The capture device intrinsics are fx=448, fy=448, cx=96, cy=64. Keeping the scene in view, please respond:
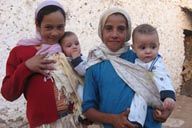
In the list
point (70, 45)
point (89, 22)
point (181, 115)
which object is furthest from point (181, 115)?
point (70, 45)

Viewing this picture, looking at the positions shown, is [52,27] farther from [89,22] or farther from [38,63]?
[89,22]

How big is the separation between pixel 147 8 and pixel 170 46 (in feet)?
2.65

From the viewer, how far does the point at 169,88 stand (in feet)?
7.50

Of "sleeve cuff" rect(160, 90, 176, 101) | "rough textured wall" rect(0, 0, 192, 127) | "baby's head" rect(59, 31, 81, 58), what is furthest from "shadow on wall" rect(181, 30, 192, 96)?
"sleeve cuff" rect(160, 90, 176, 101)

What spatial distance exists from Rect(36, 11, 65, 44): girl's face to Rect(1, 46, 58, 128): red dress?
0.38 feet

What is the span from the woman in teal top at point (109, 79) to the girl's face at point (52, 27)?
0.77ft

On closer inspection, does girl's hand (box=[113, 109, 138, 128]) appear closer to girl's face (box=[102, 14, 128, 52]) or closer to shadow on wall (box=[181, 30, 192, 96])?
girl's face (box=[102, 14, 128, 52])

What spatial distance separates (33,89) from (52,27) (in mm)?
369

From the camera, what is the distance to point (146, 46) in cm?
232

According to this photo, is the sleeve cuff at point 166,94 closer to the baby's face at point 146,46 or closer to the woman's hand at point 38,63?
the baby's face at point 146,46

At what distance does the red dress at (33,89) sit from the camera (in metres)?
2.53

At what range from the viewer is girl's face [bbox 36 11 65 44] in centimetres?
254

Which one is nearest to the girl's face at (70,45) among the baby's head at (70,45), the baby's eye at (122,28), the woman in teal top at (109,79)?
the baby's head at (70,45)

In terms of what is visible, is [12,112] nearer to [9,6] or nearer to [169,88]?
[9,6]
